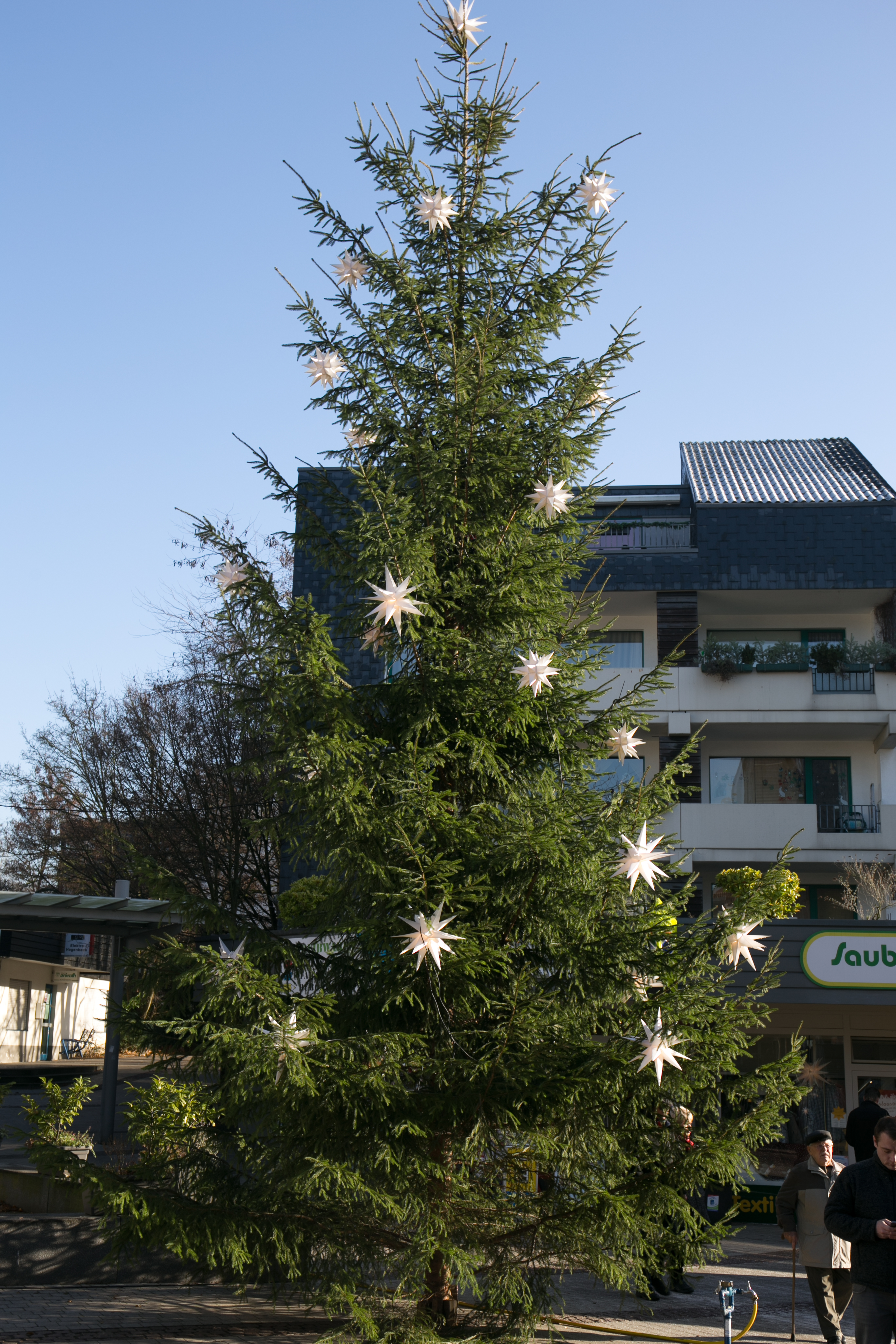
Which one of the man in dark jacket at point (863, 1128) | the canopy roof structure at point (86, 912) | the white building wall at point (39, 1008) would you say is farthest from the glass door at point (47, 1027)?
the man in dark jacket at point (863, 1128)

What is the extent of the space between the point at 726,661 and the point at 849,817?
442cm

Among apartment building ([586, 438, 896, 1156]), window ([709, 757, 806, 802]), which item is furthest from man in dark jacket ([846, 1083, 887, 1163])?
window ([709, 757, 806, 802])

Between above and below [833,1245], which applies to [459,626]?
above

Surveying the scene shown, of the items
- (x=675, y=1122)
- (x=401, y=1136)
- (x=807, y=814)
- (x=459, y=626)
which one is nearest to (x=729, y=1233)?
(x=675, y=1122)

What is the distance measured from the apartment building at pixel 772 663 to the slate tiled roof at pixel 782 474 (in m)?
0.15

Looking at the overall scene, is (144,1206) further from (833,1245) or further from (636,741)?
(833,1245)

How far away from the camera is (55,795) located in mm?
33438

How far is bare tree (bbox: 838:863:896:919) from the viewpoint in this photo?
65.8ft

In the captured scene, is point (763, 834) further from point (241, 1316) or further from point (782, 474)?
point (241, 1316)

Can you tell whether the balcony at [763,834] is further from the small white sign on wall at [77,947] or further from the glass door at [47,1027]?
the glass door at [47,1027]

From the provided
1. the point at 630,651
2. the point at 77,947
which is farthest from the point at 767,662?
the point at 77,947

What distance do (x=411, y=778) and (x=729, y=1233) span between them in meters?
3.32

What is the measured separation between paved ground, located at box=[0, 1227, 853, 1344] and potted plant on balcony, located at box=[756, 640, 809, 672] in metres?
17.2

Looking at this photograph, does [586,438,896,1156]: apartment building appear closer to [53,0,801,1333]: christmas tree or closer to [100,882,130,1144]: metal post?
[100,882,130,1144]: metal post
